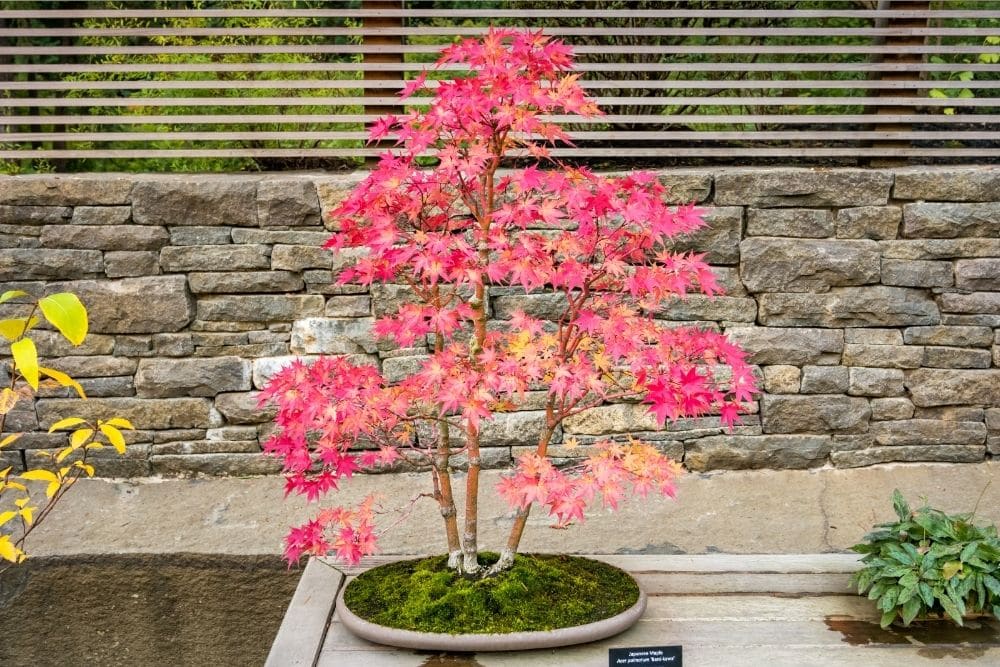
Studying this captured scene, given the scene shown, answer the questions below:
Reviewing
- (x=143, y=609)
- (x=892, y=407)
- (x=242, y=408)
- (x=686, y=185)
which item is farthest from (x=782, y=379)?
(x=143, y=609)

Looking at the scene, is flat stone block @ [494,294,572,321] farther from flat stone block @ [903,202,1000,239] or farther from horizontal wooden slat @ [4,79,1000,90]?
flat stone block @ [903,202,1000,239]

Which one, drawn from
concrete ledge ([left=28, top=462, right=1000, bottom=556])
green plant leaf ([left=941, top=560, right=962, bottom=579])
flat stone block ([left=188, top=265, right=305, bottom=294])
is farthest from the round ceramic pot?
flat stone block ([left=188, top=265, right=305, bottom=294])

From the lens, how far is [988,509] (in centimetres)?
→ 347

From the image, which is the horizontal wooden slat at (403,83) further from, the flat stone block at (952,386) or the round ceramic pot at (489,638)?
the round ceramic pot at (489,638)

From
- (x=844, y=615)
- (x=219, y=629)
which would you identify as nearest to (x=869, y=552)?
(x=844, y=615)

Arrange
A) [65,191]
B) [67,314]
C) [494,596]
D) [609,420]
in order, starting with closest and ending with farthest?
1. [67,314]
2. [494,596]
3. [65,191]
4. [609,420]

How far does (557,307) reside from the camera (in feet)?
11.9

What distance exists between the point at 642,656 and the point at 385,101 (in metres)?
2.44

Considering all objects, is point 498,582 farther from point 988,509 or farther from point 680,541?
point 988,509

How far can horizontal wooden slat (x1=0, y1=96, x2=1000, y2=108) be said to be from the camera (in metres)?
3.66

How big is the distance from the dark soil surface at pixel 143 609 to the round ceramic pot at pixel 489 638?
1.38 meters

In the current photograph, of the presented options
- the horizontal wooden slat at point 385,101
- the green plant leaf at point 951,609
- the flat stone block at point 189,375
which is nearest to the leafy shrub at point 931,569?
the green plant leaf at point 951,609

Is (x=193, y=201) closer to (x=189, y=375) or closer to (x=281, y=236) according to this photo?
(x=281, y=236)

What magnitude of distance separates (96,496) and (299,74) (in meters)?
1.82
